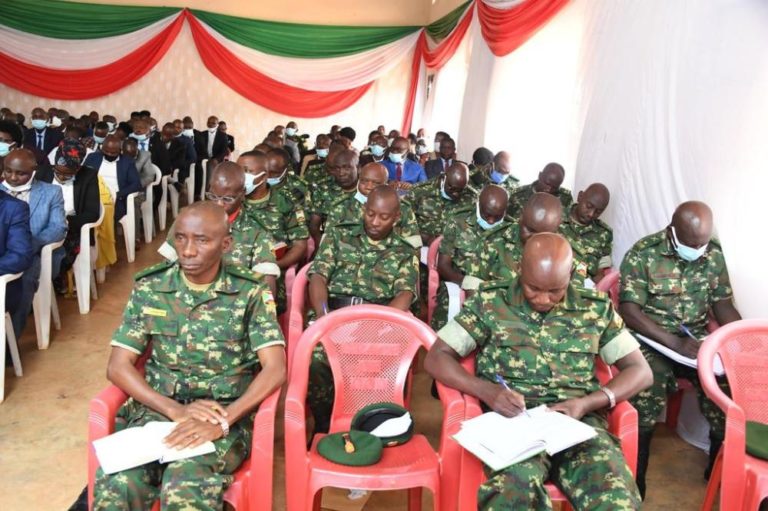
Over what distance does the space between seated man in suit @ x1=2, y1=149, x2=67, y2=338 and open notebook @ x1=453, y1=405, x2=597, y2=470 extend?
8.86 feet

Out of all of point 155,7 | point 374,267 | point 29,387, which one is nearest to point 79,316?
point 29,387

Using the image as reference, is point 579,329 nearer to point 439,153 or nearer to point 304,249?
point 304,249

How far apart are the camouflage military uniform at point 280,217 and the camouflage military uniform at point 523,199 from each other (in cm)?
169

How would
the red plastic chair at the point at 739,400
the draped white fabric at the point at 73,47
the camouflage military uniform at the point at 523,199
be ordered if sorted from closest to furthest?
1. the red plastic chair at the point at 739,400
2. the camouflage military uniform at the point at 523,199
3. the draped white fabric at the point at 73,47

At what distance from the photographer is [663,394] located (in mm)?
3266

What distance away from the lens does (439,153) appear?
7.60 m

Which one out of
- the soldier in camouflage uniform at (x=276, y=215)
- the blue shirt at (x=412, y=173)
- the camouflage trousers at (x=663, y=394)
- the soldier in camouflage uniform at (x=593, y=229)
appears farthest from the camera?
the blue shirt at (x=412, y=173)

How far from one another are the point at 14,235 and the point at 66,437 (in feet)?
3.40

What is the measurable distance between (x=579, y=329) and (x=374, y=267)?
4.35 ft

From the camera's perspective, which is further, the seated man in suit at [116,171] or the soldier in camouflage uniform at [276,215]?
the seated man in suit at [116,171]

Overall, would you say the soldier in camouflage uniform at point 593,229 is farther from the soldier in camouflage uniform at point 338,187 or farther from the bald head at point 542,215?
the soldier in camouflage uniform at point 338,187

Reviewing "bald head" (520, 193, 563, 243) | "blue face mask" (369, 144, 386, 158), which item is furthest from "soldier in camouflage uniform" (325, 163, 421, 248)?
"blue face mask" (369, 144, 386, 158)

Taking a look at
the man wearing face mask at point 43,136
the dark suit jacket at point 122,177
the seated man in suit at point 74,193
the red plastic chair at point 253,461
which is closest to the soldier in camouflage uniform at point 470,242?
the red plastic chair at point 253,461

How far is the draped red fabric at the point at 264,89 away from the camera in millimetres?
12000
